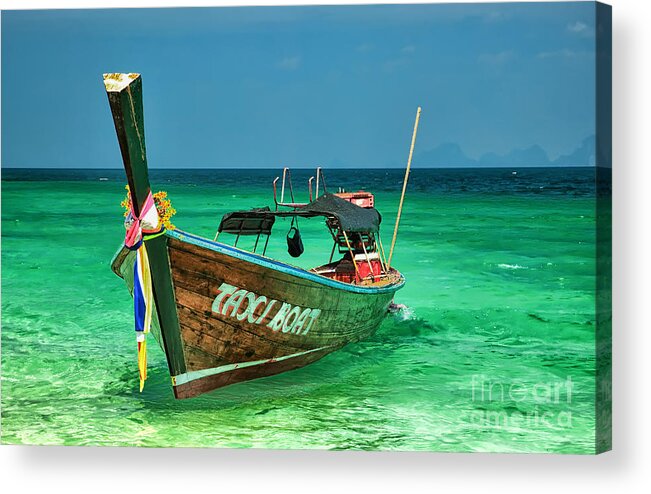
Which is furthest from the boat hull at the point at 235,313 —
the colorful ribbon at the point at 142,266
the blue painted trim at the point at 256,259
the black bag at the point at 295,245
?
the black bag at the point at 295,245

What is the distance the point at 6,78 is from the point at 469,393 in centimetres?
406

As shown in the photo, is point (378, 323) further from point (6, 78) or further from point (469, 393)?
point (6, 78)

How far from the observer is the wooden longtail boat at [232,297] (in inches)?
285

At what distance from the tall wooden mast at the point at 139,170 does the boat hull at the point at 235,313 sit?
0.07ft

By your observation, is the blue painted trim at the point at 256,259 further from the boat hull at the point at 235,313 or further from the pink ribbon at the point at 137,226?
the pink ribbon at the point at 137,226

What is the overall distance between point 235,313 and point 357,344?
5.49 feet

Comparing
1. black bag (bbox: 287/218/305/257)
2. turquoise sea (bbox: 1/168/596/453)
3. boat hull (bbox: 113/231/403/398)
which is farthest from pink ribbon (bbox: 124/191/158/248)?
black bag (bbox: 287/218/305/257)

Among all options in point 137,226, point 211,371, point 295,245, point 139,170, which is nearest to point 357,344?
point 295,245

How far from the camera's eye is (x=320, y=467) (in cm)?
809

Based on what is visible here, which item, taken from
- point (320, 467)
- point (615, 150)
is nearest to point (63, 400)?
point (320, 467)

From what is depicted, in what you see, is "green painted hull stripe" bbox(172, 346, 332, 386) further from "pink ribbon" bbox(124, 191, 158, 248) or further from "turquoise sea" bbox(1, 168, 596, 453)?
"pink ribbon" bbox(124, 191, 158, 248)

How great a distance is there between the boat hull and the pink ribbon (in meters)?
Result: 0.20

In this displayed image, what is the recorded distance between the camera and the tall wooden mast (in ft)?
22.5

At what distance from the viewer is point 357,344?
373 inches
